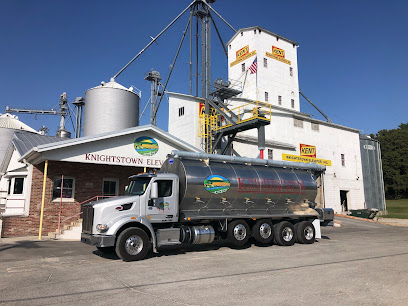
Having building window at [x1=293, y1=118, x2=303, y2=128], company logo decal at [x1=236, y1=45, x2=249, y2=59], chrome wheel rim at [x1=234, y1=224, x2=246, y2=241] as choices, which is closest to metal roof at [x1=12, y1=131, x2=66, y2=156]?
chrome wheel rim at [x1=234, y1=224, x2=246, y2=241]

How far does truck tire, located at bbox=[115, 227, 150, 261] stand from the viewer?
35.0 feet

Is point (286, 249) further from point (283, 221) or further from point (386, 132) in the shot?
point (386, 132)

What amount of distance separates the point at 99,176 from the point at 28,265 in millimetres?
10335

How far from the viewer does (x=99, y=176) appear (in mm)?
20188

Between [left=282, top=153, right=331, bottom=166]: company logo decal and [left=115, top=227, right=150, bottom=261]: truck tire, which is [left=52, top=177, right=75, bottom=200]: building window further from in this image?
[left=282, top=153, right=331, bottom=166]: company logo decal

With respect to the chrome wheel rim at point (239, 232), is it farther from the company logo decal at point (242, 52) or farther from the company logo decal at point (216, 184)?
the company logo decal at point (242, 52)

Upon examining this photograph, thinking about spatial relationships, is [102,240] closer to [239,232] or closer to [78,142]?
[239,232]

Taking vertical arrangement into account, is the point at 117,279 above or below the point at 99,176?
below

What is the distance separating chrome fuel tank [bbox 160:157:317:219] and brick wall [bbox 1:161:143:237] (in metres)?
7.41

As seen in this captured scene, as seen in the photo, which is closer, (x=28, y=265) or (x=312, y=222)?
(x=28, y=265)

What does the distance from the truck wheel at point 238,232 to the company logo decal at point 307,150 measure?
24020 mm

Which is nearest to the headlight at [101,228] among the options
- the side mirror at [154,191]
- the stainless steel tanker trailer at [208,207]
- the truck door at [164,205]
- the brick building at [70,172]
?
the stainless steel tanker trailer at [208,207]

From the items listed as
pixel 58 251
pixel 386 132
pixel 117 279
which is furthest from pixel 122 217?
pixel 386 132

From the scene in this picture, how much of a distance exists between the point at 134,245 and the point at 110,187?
10452 mm
